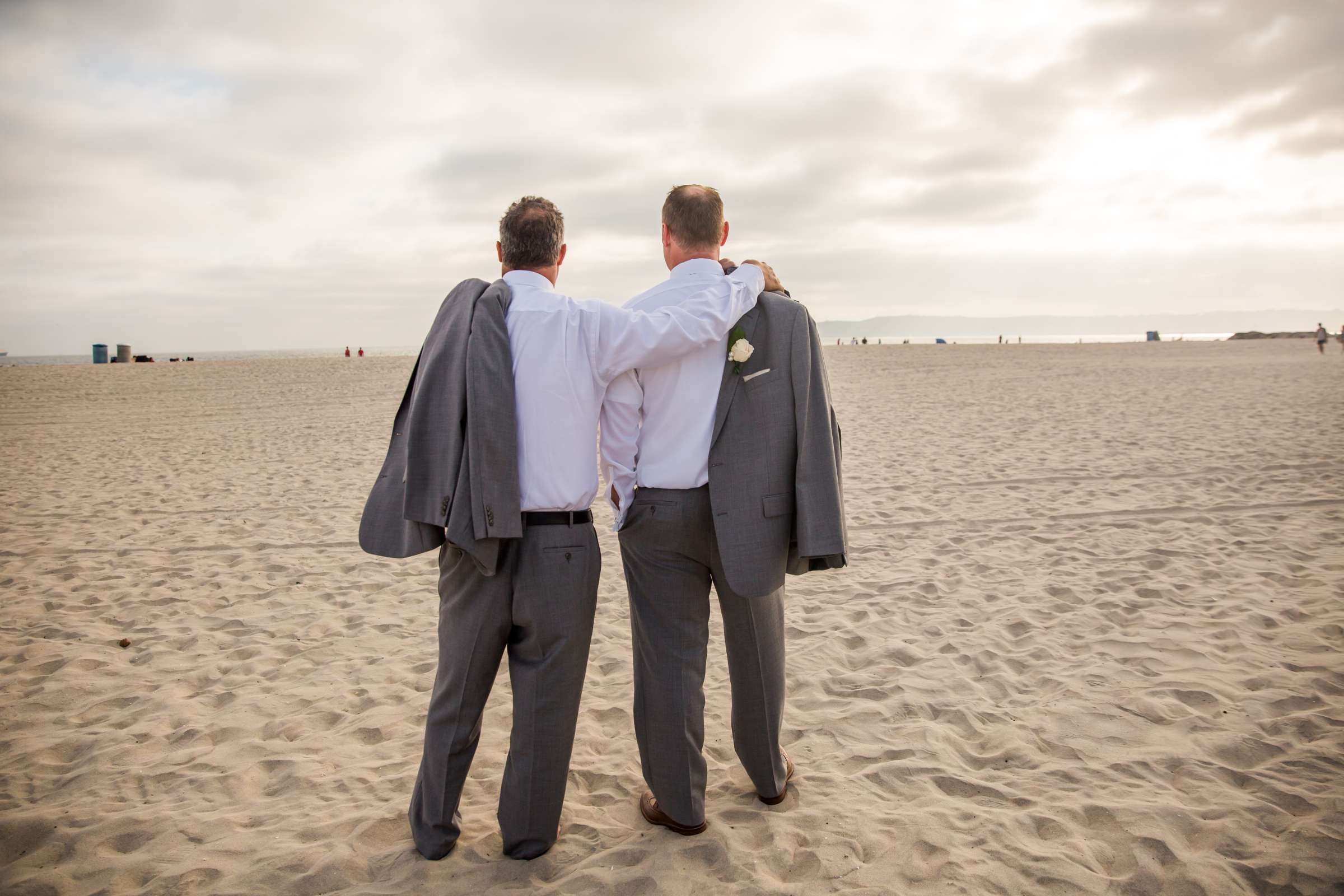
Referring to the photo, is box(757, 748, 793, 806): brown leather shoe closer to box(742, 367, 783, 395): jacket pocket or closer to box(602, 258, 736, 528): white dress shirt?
box(602, 258, 736, 528): white dress shirt

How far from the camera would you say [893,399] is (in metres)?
18.8

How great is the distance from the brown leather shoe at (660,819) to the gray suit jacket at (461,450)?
1198 mm

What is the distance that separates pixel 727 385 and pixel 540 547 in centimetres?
82

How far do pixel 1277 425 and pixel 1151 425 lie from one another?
5.82ft

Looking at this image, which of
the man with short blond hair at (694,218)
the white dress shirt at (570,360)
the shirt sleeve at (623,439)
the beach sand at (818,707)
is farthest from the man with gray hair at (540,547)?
the beach sand at (818,707)

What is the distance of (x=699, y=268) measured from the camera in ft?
8.65

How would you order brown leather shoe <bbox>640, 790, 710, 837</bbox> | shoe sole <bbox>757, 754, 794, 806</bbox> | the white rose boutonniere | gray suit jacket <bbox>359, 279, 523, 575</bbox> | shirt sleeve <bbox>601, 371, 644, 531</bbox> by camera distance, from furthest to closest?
1. shoe sole <bbox>757, 754, 794, 806</bbox>
2. brown leather shoe <bbox>640, 790, 710, 837</bbox>
3. shirt sleeve <bbox>601, 371, 644, 531</bbox>
4. the white rose boutonniere
5. gray suit jacket <bbox>359, 279, 523, 575</bbox>

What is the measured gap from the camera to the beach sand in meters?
2.57

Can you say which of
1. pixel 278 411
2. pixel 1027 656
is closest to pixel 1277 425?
pixel 1027 656

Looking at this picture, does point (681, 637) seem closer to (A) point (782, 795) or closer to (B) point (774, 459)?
(B) point (774, 459)

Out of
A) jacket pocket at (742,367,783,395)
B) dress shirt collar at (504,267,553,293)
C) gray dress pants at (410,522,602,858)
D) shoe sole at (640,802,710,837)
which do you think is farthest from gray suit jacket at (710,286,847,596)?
shoe sole at (640,802,710,837)

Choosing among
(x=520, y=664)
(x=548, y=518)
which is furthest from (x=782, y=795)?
(x=548, y=518)

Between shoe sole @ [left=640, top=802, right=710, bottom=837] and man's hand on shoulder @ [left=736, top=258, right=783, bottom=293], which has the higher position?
man's hand on shoulder @ [left=736, top=258, right=783, bottom=293]

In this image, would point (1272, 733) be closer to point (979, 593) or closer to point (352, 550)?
point (979, 593)
